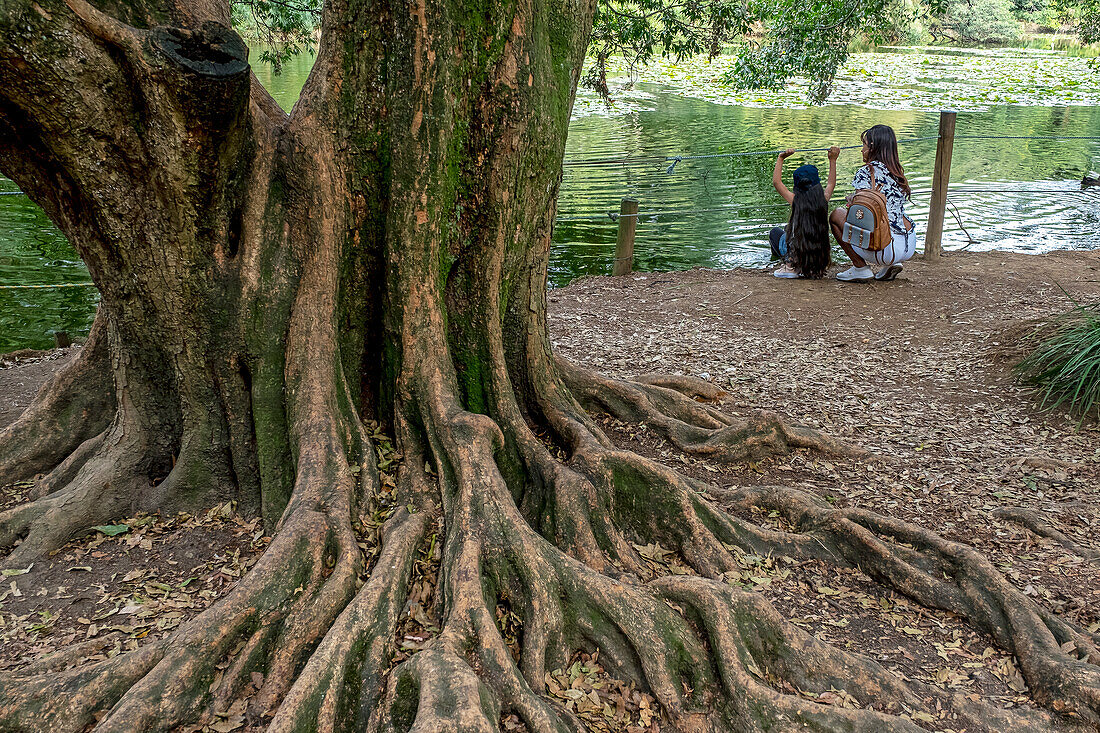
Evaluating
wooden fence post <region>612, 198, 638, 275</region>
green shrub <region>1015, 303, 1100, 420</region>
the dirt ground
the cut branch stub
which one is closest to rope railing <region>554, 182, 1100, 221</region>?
wooden fence post <region>612, 198, 638, 275</region>

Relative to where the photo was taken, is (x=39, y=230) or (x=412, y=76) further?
(x=39, y=230)

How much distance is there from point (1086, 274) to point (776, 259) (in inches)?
116

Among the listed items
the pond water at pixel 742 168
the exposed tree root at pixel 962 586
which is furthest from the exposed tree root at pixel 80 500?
the pond water at pixel 742 168

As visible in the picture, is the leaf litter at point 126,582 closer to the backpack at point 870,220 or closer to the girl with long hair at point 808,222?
the girl with long hair at point 808,222

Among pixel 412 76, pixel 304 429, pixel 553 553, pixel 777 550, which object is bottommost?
pixel 777 550

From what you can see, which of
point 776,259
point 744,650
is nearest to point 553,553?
point 744,650

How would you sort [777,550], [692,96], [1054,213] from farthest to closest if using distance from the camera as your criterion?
[692,96]
[1054,213]
[777,550]

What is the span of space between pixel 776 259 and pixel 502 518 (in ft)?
23.3

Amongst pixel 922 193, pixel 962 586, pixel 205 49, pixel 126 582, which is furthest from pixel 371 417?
pixel 922 193

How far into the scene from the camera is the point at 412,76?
2.98 meters

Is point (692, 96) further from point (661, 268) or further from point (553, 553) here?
point (553, 553)

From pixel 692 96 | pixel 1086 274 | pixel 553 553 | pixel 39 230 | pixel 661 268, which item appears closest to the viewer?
pixel 553 553

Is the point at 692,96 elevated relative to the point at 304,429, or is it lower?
elevated

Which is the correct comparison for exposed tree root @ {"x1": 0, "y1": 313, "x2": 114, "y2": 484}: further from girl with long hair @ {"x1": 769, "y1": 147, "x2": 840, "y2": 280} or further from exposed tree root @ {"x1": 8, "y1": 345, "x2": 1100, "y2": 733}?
girl with long hair @ {"x1": 769, "y1": 147, "x2": 840, "y2": 280}
